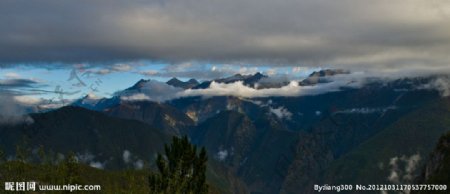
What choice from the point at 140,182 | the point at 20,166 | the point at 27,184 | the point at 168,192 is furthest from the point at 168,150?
the point at 20,166

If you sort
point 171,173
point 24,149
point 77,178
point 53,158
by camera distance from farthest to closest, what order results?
point 171,173, point 53,158, point 77,178, point 24,149

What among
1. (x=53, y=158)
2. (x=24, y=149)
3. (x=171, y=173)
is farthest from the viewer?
(x=171, y=173)

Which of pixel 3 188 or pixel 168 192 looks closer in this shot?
pixel 3 188

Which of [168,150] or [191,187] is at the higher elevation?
[168,150]

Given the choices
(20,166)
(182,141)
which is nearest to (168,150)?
(182,141)

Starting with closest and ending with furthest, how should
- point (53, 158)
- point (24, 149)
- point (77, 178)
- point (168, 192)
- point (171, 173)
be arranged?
point (24, 149), point (77, 178), point (53, 158), point (168, 192), point (171, 173)

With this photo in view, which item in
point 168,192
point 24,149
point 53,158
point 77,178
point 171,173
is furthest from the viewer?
point 171,173

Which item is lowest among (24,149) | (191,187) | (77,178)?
(191,187)

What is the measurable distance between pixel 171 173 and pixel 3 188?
40.8 meters

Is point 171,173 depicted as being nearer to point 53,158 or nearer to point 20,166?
point 53,158

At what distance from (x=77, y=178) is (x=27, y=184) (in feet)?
58.7

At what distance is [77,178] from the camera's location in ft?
348

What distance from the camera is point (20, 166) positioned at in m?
101

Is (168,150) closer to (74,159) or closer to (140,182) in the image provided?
(140,182)
